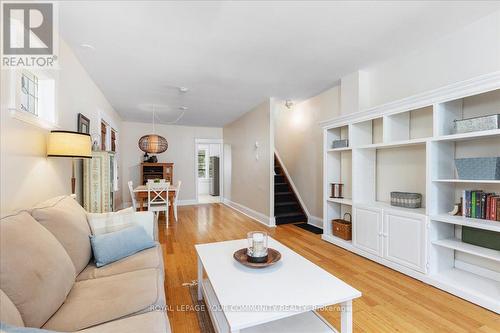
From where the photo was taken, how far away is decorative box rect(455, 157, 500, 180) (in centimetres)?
204

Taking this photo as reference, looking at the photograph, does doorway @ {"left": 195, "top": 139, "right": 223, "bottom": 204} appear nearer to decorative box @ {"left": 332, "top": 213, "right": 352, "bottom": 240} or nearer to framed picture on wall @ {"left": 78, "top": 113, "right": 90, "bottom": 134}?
framed picture on wall @ {"left": 78, "top": 113, "right": 90, "bottom": 134}

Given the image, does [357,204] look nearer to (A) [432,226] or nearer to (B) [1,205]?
(A) [432,226]

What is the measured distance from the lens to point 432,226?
2.40 meters

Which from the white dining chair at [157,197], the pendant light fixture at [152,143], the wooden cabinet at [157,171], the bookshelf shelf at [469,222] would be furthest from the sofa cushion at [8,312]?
the wooden cabinet at [157,171]

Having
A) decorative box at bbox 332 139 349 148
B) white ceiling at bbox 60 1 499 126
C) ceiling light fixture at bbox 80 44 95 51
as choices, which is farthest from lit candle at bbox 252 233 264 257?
ceiling light fixture at bbox 80 44 95 51

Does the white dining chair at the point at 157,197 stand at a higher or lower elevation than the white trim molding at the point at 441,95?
lower

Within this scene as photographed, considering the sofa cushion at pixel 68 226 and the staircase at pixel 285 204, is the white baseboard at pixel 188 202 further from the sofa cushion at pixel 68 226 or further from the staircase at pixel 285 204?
the sofa cushion at pixel 68 226

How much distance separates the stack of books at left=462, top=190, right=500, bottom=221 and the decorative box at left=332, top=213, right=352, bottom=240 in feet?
4.50

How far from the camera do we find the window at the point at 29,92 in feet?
6.23

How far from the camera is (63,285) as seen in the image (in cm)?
130

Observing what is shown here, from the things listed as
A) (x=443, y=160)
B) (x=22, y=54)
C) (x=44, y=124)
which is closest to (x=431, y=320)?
(x=443, y=160)

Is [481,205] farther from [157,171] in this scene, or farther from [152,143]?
[157,171]

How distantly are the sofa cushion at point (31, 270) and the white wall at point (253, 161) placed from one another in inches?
146

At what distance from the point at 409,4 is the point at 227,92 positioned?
2.90 meters
